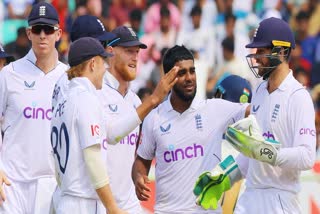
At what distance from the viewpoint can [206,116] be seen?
30.0ft

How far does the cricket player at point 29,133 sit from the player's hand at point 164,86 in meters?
1.51

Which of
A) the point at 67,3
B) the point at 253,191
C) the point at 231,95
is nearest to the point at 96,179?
the point at 253,191

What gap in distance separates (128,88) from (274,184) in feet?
5.79

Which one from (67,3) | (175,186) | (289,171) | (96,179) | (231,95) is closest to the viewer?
(96,179)

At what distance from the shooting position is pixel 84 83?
8016mm

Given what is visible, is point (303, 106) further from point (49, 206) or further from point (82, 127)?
point (49, 206)

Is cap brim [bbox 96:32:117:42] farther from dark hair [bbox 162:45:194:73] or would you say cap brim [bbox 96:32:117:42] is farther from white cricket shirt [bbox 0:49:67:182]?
white cricket shirt [bbox 0:49:67:182]

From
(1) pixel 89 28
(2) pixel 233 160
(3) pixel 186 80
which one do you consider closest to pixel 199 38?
(1) pixel 89 28

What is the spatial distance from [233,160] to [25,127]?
1.87 m

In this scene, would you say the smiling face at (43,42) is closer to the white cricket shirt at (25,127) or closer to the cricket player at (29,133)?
the cricket player at (29,133)

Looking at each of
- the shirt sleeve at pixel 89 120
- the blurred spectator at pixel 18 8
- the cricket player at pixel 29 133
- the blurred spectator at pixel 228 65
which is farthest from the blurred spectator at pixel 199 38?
the shirt sleeve at pixel 89 120

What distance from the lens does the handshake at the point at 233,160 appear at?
8.06 metres

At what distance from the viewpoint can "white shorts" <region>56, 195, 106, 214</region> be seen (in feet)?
26.3

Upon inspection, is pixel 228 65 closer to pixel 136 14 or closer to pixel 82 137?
pixel 136 14
